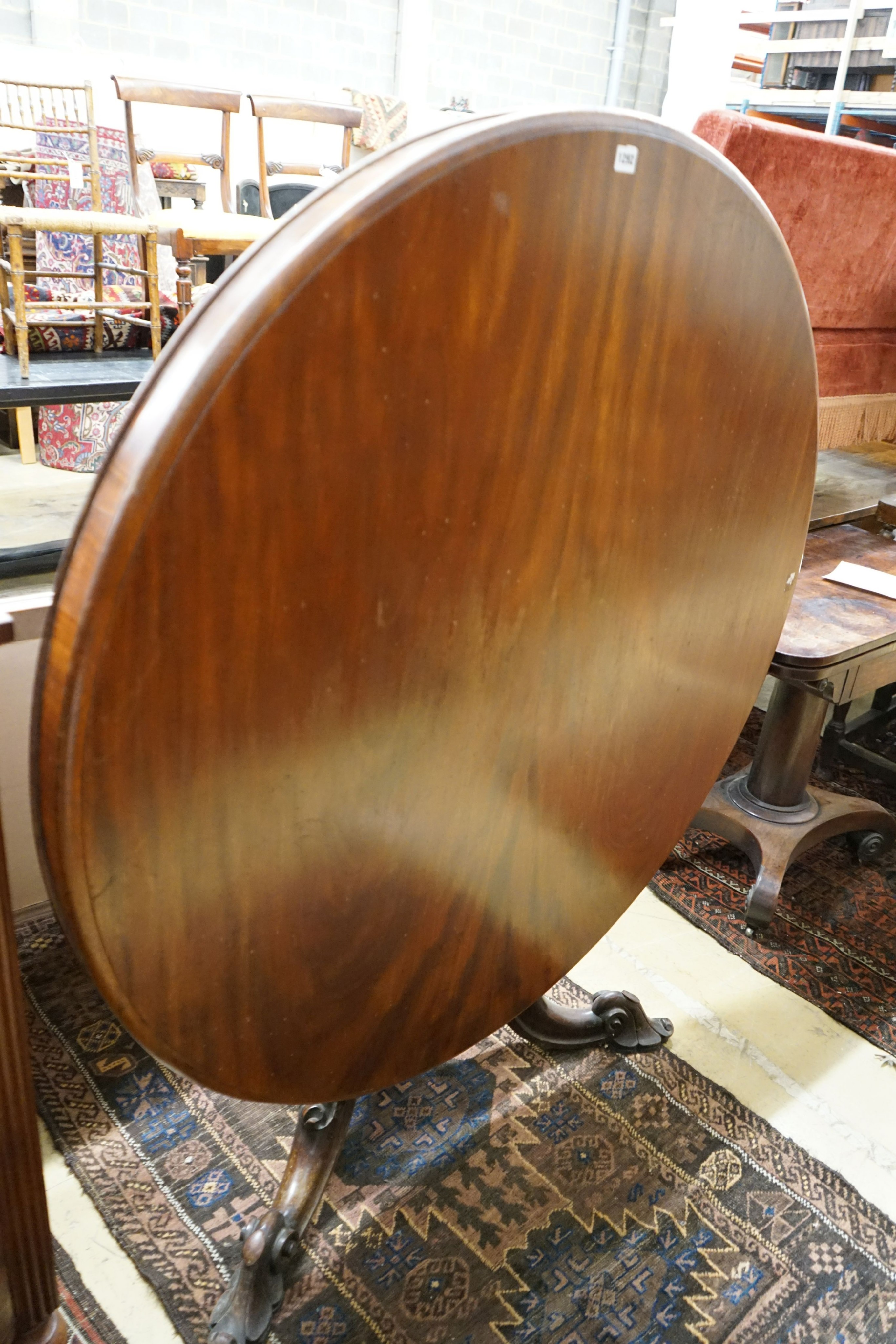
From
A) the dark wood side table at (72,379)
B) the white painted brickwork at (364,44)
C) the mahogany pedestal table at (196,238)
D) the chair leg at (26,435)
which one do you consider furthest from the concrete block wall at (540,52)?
the dark wood side table at (72,379)

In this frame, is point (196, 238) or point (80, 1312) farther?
point (196, 238)

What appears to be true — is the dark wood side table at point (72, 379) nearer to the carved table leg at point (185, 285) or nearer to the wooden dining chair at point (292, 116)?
the carved table leg at point (185, 285)

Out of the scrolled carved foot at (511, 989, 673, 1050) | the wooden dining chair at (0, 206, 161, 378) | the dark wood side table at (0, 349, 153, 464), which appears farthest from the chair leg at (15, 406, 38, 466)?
the scrolled carved foot at (511, 989, 673, 1050)

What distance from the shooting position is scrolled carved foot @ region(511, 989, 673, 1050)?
143cm

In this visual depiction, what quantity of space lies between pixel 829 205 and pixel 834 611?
4.27ft

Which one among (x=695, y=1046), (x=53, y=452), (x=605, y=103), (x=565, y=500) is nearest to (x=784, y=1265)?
(x=695, y=1046)

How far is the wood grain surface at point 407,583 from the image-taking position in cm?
54

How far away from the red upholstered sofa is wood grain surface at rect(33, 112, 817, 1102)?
1619 millimetres

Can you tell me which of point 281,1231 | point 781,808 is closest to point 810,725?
point 781,808

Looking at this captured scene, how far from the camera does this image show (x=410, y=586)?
2.20ft

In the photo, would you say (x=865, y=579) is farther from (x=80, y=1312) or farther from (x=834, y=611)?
(x=80, y=1312)

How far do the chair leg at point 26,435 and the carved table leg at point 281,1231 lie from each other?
3.70 m

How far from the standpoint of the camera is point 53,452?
4199 mm

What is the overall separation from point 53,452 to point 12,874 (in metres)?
3.06
